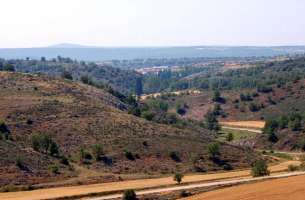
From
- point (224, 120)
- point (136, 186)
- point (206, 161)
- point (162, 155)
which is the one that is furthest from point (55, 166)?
point (224, 120)

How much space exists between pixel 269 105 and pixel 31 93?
295 ft

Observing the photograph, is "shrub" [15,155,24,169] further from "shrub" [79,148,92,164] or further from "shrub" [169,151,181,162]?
"shrub" [169,151,181,162]

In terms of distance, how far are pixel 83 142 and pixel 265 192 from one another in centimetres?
3915

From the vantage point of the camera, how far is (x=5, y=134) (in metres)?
93.4

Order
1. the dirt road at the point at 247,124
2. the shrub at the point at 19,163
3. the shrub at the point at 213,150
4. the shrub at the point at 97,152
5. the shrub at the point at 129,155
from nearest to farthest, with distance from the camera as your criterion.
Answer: the shrub at the point at 19,163 → the shrub at the point at 97,152 → the shrub at the point at 129,155 → the shrub at the point at 213,150 → the dirt road at the point at 247,124

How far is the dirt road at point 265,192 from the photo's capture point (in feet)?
208

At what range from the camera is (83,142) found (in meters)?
96.9

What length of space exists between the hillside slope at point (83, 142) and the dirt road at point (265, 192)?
1991 centimetres

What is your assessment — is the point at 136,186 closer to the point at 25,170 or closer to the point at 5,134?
the point at 25,170

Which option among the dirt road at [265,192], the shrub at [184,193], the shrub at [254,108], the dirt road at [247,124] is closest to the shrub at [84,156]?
the shrub at [184,193]

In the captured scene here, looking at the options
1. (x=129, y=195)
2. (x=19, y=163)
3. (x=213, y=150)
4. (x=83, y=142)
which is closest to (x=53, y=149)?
(x=83, y=142)

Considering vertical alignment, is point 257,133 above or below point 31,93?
below

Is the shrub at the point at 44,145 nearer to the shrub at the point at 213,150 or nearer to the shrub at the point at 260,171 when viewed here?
the shrub at the point at 213,150

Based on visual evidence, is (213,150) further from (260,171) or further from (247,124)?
(247,124)
